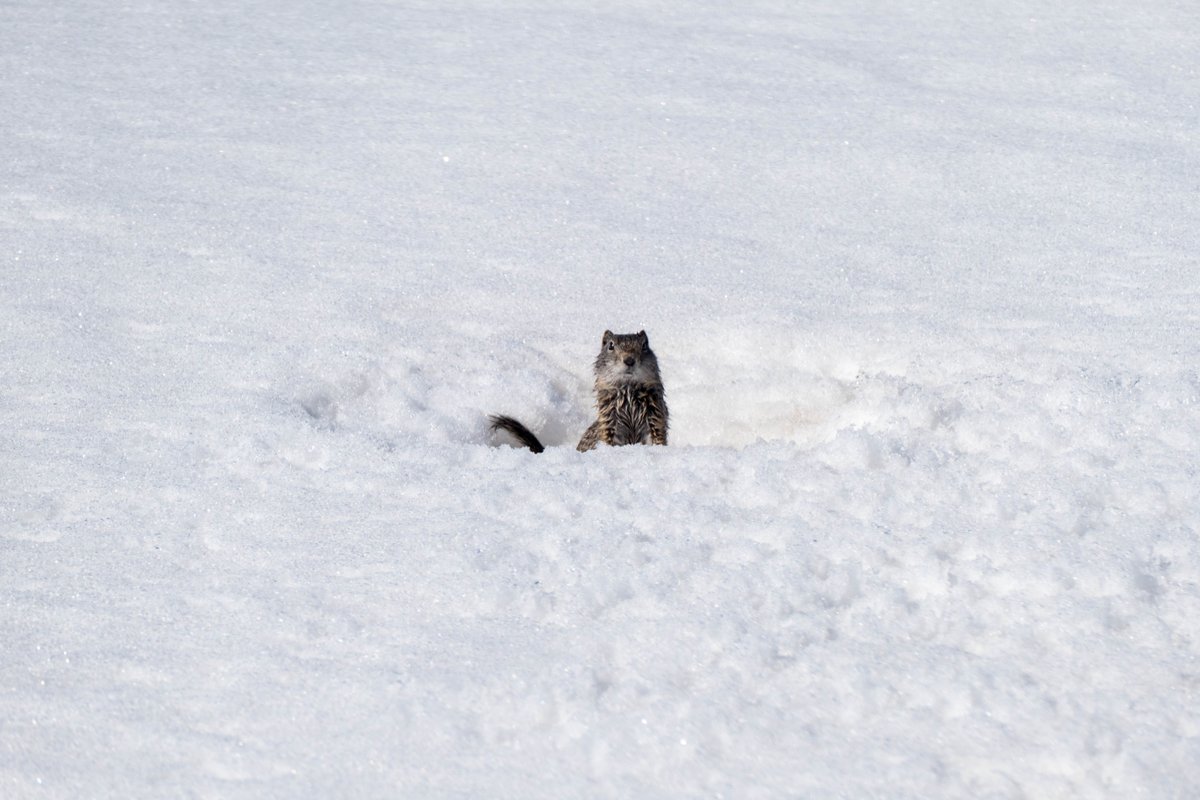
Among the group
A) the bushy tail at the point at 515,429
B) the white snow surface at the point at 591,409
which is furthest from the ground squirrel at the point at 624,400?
the white snow surface at the point at 591,409

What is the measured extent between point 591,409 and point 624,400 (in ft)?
1.36

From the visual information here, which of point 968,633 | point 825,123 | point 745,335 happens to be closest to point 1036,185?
point 825,123

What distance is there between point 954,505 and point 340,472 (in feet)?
7.05

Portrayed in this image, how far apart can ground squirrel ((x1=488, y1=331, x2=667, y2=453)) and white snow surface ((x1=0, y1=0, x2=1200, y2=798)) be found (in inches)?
5.1

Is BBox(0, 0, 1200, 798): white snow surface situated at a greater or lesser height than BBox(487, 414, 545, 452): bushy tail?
greater

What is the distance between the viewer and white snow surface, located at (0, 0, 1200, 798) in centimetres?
339

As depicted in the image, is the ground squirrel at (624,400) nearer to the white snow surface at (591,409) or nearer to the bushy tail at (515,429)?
the bushy tail at (515,429)

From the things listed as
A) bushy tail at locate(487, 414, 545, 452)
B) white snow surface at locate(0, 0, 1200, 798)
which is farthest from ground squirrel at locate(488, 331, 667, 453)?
white snow surface at locate(0, 0, 1200, 798)

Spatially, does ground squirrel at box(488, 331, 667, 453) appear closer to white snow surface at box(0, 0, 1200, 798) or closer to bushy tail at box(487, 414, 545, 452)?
bushy tail at box(487, 414, 545, 452)

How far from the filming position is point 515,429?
5.36 m

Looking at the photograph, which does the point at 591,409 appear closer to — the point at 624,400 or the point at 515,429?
the point at 624,400

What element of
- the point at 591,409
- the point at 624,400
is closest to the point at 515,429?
the point at 624,400

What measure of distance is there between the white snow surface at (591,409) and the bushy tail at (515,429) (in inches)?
3.4

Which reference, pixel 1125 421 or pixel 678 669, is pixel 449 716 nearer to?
pixel 678 669
